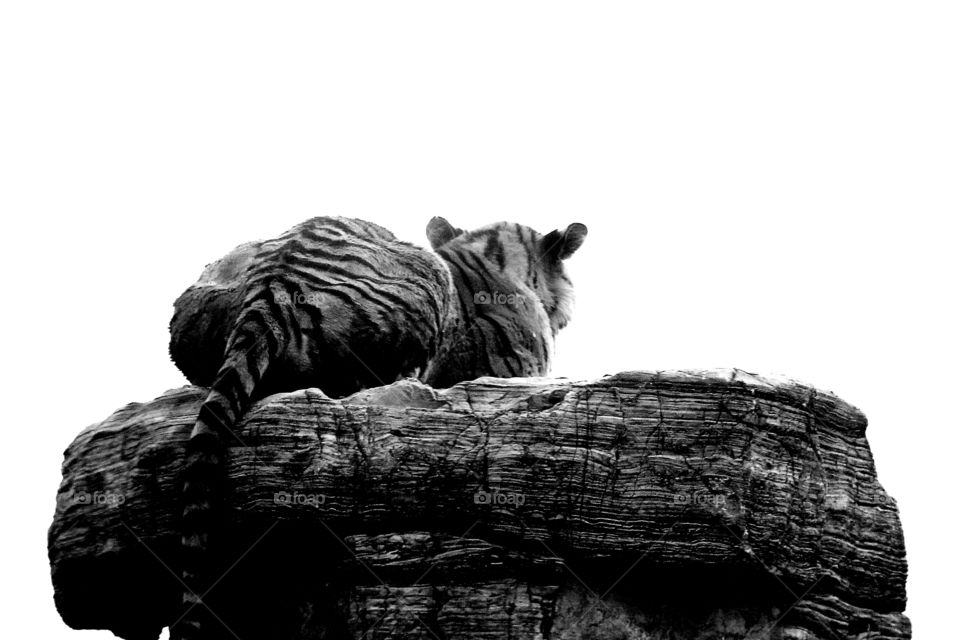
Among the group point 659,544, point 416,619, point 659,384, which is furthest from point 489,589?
point 659,384

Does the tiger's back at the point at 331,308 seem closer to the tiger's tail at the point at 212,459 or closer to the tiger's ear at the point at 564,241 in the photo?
the tiger's tail at the point at 212,459

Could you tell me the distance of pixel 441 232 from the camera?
1127cm

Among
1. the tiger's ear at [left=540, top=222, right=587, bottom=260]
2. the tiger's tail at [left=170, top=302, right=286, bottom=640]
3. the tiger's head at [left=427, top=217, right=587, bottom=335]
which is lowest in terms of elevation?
the tiger's tail at [left=170, top=302, right=286, bottom=640]

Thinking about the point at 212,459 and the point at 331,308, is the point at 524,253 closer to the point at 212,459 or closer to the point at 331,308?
the point at 331,308

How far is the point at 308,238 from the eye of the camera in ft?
25.9

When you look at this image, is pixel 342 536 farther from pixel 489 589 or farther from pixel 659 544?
pixel 659 544

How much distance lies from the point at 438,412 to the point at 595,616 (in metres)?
1.30

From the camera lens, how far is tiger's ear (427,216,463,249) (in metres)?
11.2

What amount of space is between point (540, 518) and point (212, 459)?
1652 mm

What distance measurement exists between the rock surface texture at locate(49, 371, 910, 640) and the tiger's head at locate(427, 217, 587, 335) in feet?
11.0

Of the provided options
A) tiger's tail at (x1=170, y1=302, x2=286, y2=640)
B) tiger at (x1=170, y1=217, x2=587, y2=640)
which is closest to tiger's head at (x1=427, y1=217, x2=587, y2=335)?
tiger at (x1=170, y1=217, x2=587, y2=640)

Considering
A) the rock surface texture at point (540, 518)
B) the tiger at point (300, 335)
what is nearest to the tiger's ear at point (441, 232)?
the tiger at point (300, 335)

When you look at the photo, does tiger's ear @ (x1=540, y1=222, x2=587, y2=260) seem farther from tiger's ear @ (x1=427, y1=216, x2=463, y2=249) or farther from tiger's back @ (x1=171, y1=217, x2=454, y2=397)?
tiger's back @ (x1=171, y1=217, x2=454, y2=397)

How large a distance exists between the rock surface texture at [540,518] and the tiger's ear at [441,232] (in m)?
4.06
